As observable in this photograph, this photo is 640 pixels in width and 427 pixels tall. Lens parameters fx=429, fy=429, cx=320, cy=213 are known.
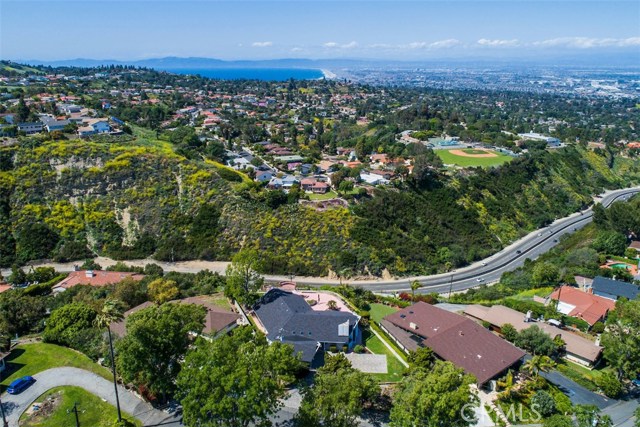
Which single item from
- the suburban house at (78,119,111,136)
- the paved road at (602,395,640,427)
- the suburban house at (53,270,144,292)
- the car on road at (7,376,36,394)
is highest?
the suburban house at (78,119,111,136)

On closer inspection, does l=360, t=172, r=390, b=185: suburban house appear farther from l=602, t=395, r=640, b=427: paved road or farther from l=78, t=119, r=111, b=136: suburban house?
l=602, t=395, r=640, b=427: paved road

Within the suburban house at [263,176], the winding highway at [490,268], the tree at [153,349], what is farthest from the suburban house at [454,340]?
the suburban house at [263,176]

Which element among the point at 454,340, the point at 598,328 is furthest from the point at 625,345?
the point at 454,340

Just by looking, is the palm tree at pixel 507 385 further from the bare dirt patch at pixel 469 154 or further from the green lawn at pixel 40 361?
the bare dirt patch at pixel 469 154

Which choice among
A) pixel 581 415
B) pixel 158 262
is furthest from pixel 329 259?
pixel 581 415

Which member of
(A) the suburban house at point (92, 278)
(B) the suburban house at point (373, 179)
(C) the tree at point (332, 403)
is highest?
(B) the suburban house at point (373, 179)

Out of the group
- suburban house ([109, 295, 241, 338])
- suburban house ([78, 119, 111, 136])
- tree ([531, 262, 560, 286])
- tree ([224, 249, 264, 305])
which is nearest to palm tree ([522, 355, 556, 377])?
tree ([531, 262, 560, 286])

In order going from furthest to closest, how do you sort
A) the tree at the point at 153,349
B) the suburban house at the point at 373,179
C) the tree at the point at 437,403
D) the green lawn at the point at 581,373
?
the suburban house at the point at 373,179 < the green lawn at the point at 581,373 < the tree at the point at 153,349 < the tree at the point at 437,403
